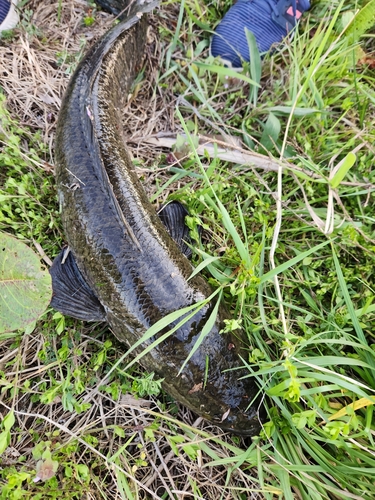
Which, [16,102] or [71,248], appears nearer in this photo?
[71,248]

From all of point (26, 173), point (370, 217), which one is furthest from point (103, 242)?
point (370, 217)

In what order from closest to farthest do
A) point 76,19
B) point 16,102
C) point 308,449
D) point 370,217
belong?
1. point 308,449
2. point 370,217
3. point 16,102
4. point 76,19

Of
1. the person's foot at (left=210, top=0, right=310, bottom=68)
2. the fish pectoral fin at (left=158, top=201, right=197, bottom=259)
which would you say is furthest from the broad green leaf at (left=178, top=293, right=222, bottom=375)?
the person's foot at (left=210, top=0, right=310, bottom=68)

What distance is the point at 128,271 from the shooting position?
8.04ft

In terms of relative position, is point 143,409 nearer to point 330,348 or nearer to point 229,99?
point 330,348

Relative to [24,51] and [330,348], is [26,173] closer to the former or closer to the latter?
[24,51]

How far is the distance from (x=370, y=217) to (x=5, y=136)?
292cm

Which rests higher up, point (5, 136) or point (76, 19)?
point (76, 19)

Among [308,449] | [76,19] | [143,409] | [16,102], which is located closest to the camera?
[308,449]

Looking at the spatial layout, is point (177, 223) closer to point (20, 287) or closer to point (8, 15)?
point (20, 287)

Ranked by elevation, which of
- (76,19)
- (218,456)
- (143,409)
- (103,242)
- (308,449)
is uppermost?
(76,19)

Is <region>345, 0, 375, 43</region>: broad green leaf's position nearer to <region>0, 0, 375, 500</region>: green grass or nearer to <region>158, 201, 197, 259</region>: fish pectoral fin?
<region>0, 0, 375, 500</region>: green grass

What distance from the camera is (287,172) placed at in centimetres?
308

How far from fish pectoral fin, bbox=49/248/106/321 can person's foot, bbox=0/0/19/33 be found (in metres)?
2.21
